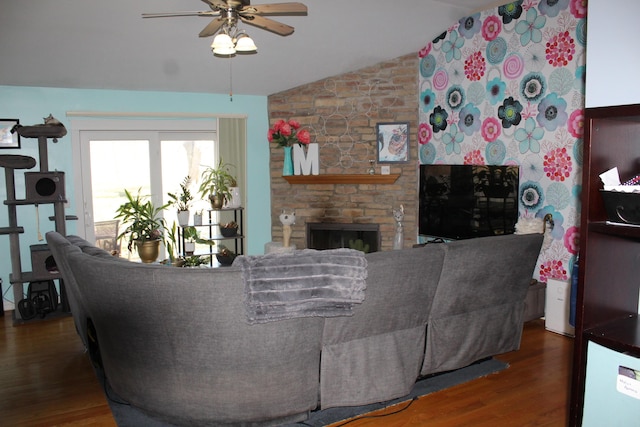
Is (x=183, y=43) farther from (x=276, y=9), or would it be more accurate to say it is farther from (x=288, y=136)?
(x=276, y=9)

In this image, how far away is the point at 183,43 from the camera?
441cm

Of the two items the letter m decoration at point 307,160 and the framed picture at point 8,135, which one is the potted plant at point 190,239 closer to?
the letter m decoration at point 307,160

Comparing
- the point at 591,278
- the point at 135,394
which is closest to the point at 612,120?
the point at 591,278

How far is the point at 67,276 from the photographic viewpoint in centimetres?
324

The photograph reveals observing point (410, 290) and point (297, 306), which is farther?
point (410, 290)

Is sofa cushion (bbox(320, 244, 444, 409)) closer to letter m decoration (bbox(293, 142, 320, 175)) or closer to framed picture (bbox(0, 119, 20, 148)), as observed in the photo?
letter m decoration (bbox(293, 142, 320, 175))

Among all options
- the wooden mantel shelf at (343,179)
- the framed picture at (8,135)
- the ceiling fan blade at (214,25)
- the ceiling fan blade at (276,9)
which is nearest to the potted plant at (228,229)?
the wooden mantel shelf at (343,179)

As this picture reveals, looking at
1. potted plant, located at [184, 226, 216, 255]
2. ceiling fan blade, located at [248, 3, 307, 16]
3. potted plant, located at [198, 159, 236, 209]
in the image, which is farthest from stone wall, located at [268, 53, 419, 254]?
ceiling fan blade, located at [248, 3, 307, 16]

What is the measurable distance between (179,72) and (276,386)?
361 centimetres

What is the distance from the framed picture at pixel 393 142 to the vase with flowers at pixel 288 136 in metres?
0.84

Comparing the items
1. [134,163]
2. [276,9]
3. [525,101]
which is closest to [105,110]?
[134,163]

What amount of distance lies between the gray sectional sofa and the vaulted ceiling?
1.86 meters

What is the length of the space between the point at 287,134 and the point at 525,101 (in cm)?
254

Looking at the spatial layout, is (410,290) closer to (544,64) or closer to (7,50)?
(544,64)
